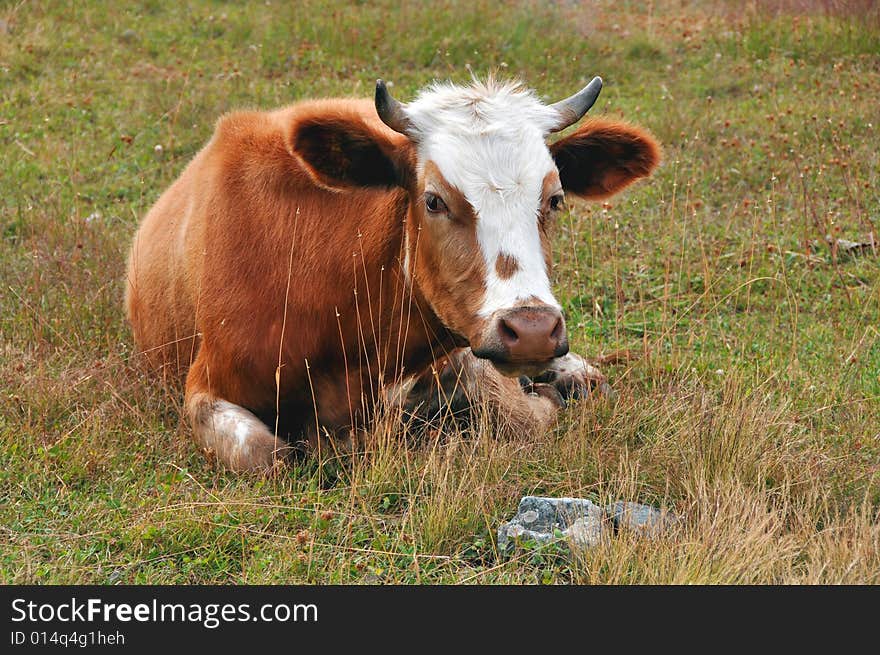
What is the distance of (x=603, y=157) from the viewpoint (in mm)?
5930

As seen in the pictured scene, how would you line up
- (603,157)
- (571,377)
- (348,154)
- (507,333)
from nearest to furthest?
1. (507,333)
2. (348,154)
3. (603,157)
4. (571,377)

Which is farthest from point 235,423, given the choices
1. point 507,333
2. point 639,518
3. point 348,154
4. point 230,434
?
point 639,518

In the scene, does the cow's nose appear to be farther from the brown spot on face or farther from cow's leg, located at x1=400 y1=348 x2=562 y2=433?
cow's leg, located at x1=400 y1=348 x2=562 y2=433

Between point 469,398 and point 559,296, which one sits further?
point 559,296

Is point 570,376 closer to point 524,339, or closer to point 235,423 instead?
point 235,423

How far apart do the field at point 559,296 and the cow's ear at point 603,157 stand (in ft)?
2.84

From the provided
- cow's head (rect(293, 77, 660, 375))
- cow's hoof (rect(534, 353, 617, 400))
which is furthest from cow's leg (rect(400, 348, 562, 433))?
cow's head (rect(293, 77, 660, 375))

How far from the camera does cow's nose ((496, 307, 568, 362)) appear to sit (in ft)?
15.4

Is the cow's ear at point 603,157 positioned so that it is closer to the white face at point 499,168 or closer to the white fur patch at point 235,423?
the white face at point 499,168

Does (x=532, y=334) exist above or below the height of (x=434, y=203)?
below

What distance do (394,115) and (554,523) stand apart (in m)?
1.95

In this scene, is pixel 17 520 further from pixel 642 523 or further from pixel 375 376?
pixel 642 523

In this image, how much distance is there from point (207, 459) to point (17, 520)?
3.21 feet

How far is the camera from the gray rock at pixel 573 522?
4.70 meters
